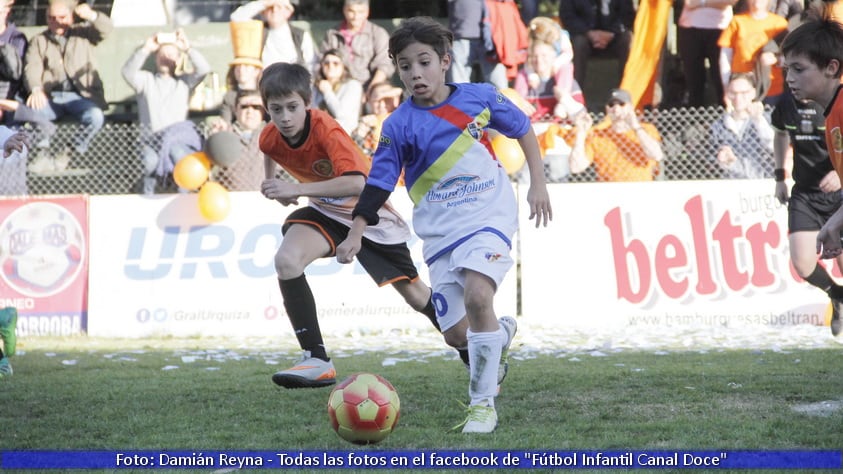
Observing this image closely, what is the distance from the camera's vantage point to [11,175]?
1153 cm

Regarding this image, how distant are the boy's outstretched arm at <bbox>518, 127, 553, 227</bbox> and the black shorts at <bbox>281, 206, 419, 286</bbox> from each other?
57.1 inches

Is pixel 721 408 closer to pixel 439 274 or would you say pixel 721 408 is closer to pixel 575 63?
pixel 439 274

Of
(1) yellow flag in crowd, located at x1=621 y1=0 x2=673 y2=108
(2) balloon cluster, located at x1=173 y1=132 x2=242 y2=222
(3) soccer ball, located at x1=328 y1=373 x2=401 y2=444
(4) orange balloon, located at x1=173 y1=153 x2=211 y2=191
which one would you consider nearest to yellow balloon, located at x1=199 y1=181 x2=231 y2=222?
(2) balloon cluster, located at x1=173 y1=132 x2=242 y2=222

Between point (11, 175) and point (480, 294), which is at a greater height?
point (11, 175)

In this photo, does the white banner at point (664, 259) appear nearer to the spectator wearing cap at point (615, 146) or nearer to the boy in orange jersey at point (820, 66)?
the spectator wearing cap at point (615, 146)

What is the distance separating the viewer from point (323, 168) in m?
6.58

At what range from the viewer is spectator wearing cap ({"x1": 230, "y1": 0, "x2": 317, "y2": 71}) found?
1230 centimetres

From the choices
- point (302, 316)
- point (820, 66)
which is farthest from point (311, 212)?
point (820, 66)

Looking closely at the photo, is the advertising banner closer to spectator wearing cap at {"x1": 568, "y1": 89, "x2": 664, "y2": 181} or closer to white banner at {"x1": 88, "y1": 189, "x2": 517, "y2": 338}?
white banner at {"x1": 88, "y1": 189, "x2": 517, "y2": 338}

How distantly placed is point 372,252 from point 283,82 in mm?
1197

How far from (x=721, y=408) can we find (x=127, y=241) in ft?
23.9

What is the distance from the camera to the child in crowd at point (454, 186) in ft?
16.9

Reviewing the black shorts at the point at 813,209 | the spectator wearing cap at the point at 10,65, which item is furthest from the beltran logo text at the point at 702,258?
the spectator wearing cap at the point at 10,65

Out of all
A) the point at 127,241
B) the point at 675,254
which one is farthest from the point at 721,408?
the point at 127,241
